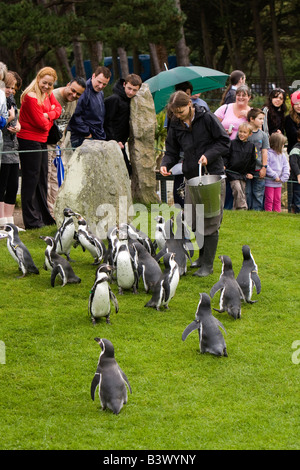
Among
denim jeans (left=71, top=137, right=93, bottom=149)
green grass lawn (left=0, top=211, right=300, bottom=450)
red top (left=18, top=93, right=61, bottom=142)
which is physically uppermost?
red top (left=18, top=93, right=61, bottom=142)

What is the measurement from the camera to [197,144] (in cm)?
667

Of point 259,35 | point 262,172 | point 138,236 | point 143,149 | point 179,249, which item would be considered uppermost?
point 259,35

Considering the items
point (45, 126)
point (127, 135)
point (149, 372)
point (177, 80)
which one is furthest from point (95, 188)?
point (177, 80)

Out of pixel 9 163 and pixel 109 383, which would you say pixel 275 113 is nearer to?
pixel 9 163

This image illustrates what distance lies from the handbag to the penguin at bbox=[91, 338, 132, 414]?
4897mm

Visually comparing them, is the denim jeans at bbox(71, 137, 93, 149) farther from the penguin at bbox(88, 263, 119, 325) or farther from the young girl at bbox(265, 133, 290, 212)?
the penguin at bbox(88, 263, 119, 325)

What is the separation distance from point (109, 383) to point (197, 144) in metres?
3.17

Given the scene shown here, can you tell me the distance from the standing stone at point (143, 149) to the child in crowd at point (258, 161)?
55.1 inches

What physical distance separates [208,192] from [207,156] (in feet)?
1.78

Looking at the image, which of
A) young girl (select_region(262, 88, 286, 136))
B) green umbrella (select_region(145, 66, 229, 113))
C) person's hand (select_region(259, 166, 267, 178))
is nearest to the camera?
person's hand (select_region(259, 166, 267, 178))

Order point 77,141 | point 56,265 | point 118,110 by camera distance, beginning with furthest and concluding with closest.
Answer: point 118,110
point 77,141
point 56,265

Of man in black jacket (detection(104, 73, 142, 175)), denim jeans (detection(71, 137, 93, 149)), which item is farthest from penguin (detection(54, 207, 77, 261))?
man in black jacket (detection(104, 73, 142, 175))

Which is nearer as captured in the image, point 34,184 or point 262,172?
point 34,184

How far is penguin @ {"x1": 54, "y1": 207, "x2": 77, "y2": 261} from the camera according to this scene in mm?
7078
